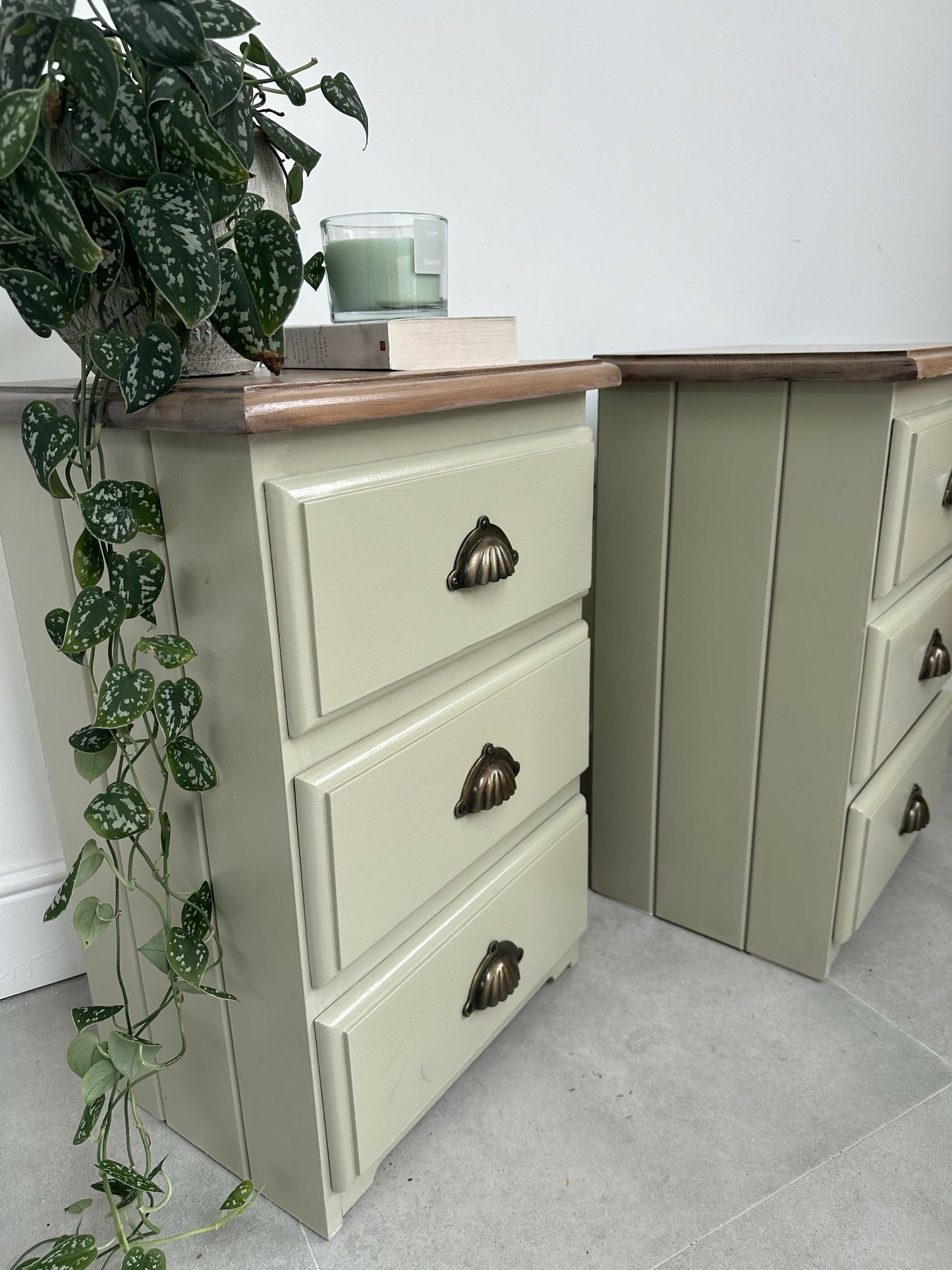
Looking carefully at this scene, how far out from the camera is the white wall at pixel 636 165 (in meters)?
1.07

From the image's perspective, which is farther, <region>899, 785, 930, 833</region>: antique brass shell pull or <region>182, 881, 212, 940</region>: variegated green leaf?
<region>899, 785, 930, 833</region>: antique brass shell pull

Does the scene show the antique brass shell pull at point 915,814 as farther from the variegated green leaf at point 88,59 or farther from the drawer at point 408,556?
the variegated green leaf at point 88,59

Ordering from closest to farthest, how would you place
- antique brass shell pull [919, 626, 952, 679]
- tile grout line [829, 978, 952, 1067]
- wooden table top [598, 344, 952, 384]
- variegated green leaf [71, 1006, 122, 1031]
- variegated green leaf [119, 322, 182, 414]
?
variegated green leaf [119, 322, 182, 414]
variegated green leaf [71, 1006, 122, 1031]
wooden table top [598, 344, 952, 384]
tile grout line [829, 978, 952, 1067]
antique brass shell pull [919, 626, 952, 679]

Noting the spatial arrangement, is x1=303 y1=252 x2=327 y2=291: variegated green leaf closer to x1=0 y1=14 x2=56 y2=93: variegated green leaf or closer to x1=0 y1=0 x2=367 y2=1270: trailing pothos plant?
x1=0 y1=0 x2=367 y2=1270: trailing pothos plant

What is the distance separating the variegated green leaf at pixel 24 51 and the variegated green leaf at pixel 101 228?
0.19 feet

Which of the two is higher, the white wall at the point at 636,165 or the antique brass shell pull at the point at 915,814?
the white wall at the point at 636,165

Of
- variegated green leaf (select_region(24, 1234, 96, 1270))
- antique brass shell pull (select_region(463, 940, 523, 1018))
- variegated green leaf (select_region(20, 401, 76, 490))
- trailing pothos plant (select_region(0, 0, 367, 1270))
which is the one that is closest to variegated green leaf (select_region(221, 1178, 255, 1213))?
trailing pothos plant (select_region(0, 0, 367, 1270))

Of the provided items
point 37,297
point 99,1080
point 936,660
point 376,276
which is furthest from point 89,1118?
point 936,660

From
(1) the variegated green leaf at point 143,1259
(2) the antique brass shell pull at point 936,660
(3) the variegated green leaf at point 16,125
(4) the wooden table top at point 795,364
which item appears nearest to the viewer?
(3) the variegated green leaf at point 16,125

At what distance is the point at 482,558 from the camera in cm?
76

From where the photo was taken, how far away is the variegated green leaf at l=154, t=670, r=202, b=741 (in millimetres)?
641

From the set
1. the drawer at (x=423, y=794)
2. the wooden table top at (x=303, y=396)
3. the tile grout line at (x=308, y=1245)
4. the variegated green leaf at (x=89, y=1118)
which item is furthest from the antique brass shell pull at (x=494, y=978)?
the wooden table top at (x=303, y=396)

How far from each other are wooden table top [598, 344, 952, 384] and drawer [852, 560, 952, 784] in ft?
0.89

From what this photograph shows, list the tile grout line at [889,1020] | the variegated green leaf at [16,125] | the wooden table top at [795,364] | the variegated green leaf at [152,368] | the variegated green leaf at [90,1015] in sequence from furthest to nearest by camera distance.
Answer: the tile grout line at [889,1020] → the wooden table top at [795,364] → the variegated green leaf at [90,1015] → the variegated green leaf at [152,368] → the variegated green leaf at [16,125]
